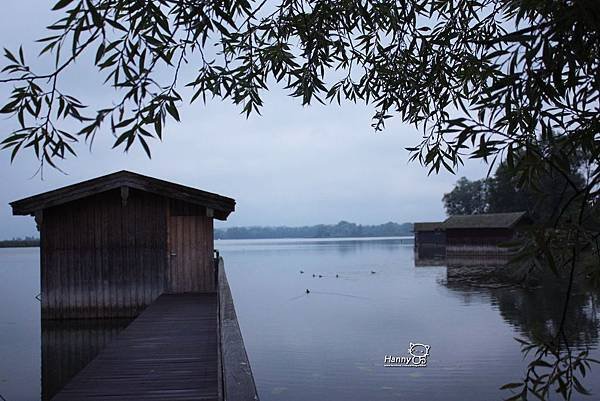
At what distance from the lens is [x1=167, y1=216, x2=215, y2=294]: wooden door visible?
15320 mm

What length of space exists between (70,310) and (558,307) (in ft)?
61.9

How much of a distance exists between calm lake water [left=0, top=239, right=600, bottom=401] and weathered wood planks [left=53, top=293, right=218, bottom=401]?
320 cm

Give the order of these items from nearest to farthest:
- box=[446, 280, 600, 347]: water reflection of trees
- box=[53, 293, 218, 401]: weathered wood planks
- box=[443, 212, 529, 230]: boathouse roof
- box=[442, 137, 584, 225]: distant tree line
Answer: box=[442, 137, 584, 225]: distant tree line, box=[53, 293, 218, 401]: weathered wood planks, box=[446, 280, 600, 347]: water reflection of trees, box=[443, 212, 529, 230]: boathouse roof

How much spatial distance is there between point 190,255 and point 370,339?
293 inches

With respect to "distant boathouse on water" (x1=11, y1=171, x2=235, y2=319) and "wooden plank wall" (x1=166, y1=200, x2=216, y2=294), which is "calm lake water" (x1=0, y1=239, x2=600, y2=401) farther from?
"wooden plank wall" (x1=166, y1=200, x2=216, y2=294)

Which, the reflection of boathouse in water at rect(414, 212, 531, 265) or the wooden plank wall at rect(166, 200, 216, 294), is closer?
the wooden plank wall at rect(166, 200, 216, 294)

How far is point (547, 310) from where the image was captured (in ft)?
78.1

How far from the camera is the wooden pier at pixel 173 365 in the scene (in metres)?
4.76

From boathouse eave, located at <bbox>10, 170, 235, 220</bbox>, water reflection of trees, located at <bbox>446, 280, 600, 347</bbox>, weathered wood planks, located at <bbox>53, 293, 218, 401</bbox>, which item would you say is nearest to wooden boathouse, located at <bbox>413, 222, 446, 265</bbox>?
water reflection of trees, located at <bbox>446, 280, 600, 347</bbox>

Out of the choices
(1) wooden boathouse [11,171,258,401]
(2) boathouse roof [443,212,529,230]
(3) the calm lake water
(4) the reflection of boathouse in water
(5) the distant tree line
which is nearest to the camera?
(5) the distant tree line

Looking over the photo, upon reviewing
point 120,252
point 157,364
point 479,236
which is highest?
point 120,252

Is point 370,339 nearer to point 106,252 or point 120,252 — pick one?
point 120,252

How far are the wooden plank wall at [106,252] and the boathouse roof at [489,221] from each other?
155ft

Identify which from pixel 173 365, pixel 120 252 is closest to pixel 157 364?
pixel 173 365
